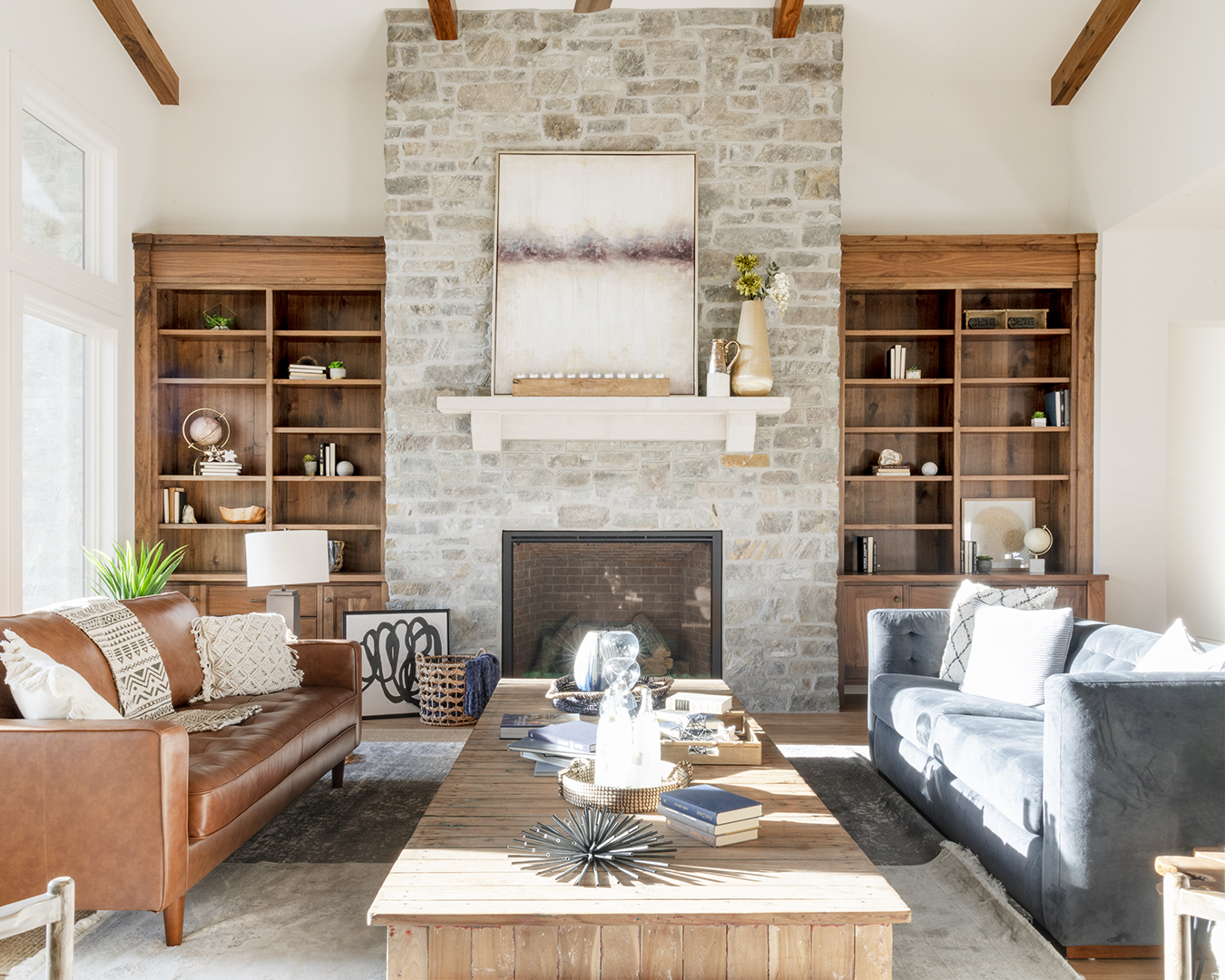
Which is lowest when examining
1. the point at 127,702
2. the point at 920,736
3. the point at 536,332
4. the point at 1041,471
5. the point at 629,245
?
the point at 920,736

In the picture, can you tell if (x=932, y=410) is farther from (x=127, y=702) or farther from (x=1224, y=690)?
(x=127, y=702)

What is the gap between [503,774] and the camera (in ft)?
7.73

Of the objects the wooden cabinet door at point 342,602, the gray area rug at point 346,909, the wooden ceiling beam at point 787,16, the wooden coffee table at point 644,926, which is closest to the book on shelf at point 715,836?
the wooden coffee table at point 644,926

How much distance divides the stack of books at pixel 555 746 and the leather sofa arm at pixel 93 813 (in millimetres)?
918

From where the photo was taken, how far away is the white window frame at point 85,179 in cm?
403

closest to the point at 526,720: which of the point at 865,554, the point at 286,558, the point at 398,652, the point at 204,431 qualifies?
the point at 286,558

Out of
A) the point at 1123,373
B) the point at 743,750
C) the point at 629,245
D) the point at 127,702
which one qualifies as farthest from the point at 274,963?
the point at 1123,373

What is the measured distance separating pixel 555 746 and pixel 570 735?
66mm

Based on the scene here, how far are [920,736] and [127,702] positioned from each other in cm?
262

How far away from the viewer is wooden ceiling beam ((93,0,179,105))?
4.73 m

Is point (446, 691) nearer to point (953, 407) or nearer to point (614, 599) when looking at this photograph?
point (614, 599)

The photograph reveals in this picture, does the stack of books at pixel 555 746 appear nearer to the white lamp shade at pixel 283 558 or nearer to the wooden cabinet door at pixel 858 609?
the white lamp shade at pixel 283 558

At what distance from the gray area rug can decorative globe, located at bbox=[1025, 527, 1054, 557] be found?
2.39 m

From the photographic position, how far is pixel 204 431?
5371mm
